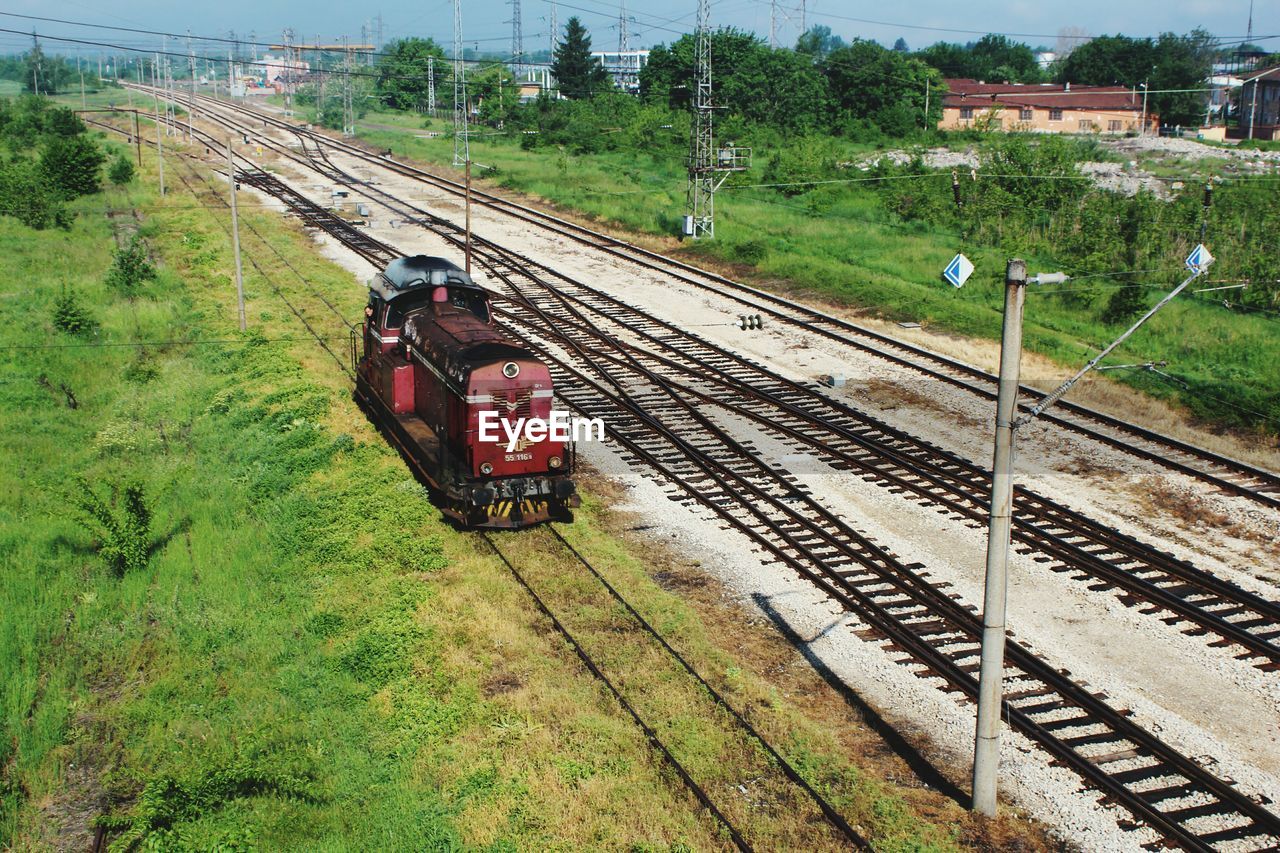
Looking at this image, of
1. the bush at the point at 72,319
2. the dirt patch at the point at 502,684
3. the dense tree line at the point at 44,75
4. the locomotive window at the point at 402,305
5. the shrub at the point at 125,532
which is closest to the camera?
the dirt patch at the point at 502,684

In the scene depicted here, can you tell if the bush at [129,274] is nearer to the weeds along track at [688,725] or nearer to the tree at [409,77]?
the weeds along track at [688,725]

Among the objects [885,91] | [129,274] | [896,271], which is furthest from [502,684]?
[885,91]

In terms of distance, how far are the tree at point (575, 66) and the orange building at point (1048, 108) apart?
31.9m

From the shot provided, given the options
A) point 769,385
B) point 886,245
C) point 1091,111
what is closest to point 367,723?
point 769,385

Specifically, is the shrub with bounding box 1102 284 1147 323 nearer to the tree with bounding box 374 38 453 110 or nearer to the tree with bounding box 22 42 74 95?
the tree with bounding box 374 38 453 110

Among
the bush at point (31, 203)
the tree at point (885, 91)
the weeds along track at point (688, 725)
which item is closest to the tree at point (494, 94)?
the tree at point (885, 91)

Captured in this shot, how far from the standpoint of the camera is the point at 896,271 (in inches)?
1642

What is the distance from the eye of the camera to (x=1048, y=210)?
4938 cm

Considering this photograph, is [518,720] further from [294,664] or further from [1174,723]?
[1174,723]

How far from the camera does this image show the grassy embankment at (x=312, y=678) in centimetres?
1111

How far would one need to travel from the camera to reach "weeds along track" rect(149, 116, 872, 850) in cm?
1080

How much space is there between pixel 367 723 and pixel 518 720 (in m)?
1.91

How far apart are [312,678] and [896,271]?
32702 mm

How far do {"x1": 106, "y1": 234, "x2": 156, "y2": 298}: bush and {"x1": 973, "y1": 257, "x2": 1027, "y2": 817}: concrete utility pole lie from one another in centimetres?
3614
